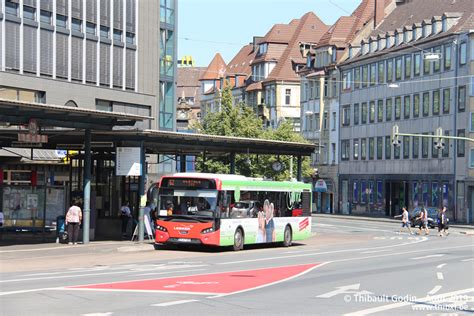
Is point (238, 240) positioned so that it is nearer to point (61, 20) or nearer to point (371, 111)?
point (61, 20)

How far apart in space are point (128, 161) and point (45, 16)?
21600 mm

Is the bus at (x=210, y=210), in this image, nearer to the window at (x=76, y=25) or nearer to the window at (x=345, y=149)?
the window at (x=76, y=25)

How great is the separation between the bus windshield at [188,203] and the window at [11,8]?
855 inches

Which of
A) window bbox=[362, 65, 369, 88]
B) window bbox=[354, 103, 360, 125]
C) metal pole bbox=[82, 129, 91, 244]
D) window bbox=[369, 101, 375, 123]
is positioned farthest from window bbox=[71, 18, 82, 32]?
window bbox=[354, 103, 360, 125]

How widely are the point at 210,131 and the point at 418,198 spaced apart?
18.4 m

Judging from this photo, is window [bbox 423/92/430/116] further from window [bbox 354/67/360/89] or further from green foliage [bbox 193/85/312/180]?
window [bbox 354/67/360/89]

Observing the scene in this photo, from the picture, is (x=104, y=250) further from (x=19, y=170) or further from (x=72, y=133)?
(x=19, y=170)

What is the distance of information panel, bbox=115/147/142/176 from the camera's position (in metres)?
37.1

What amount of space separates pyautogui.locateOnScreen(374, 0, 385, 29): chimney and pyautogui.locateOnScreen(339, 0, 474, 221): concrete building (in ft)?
5.30

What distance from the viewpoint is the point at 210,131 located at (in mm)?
84562

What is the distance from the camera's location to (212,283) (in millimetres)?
21312

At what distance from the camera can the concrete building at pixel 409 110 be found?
79875mm

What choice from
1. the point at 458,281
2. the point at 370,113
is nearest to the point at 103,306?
the point at 458,281

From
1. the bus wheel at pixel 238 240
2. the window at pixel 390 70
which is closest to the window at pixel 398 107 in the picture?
the window at pixel 390 70
